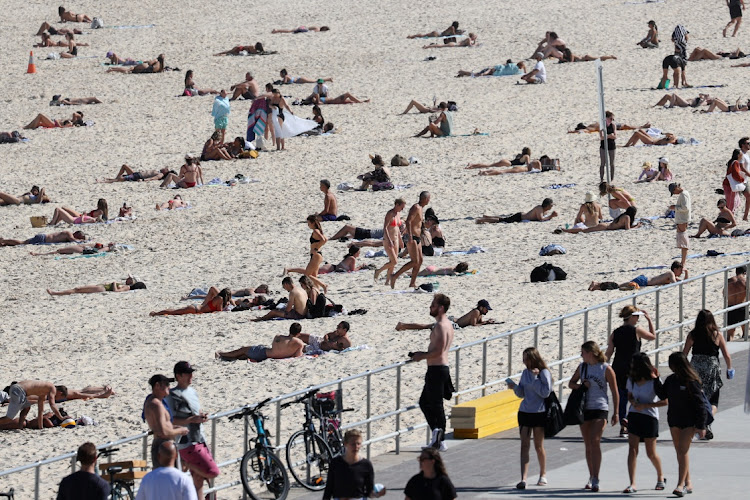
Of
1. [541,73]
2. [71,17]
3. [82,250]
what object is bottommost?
[82,250]

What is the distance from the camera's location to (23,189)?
2795 centimetres

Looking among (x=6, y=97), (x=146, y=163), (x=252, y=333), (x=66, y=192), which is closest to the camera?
(x=252, y=333)

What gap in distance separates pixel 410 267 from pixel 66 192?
404 inches

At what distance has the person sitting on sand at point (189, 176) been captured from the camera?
88.4 ft

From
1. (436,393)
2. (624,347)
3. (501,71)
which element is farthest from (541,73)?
(436,393)

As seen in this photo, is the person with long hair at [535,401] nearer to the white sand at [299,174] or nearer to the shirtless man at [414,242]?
the white sand at [299,174]

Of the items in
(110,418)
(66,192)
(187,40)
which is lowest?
(110,418)

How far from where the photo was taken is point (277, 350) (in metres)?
16.1

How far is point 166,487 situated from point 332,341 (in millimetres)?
8445

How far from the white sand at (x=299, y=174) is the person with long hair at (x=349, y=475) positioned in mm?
4898

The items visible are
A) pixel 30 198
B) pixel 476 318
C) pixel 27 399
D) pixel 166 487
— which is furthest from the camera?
pixel 30 198

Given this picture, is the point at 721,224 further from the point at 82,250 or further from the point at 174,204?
the point at 174,204

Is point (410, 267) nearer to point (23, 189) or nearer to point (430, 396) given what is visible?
point (430, 396)

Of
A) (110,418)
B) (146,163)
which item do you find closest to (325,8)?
(146,163)
